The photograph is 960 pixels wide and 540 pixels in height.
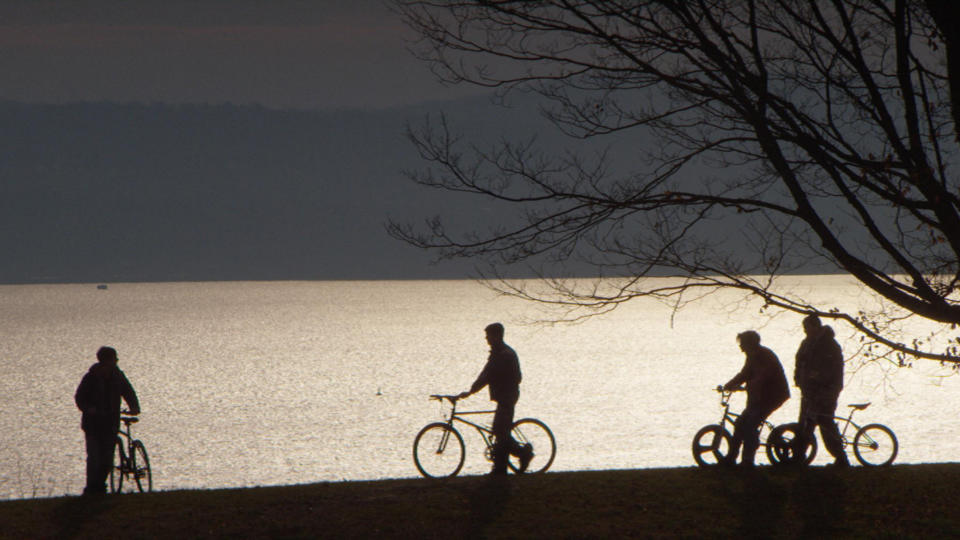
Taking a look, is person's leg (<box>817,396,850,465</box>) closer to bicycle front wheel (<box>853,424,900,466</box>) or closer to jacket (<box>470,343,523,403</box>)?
bicycle front wheel (<box>853,424,900,466</box>)

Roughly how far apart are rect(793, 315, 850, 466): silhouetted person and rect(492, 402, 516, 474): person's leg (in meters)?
3.77

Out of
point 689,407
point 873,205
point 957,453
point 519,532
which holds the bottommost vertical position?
point 519,532

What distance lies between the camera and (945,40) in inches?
355

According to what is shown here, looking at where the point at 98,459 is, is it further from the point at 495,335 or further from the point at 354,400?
the point at 354,400

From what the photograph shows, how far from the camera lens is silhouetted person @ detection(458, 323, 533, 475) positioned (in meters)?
12.4

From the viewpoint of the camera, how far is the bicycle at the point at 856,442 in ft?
43.2

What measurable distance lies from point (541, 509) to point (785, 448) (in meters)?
4.91

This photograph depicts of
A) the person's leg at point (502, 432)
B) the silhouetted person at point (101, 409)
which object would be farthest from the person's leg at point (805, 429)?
the silhouetted person at point (101, 409)

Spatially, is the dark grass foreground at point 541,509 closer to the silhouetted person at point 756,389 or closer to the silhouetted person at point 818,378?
the silhouetted person at point 756,389

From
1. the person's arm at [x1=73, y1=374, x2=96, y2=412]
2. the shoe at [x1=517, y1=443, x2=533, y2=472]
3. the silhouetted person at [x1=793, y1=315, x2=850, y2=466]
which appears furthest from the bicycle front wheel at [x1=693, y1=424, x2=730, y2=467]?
the person's arm at [x1=73, y1=374, x2=96, y2=412]

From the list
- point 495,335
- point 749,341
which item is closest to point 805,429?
point 749,341

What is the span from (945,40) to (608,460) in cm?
4283

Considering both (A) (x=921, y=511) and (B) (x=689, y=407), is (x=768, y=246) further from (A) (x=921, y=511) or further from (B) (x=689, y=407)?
(B) (x=689, y=407)

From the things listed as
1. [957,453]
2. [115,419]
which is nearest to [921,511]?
[115,419]
